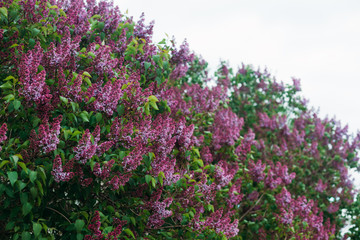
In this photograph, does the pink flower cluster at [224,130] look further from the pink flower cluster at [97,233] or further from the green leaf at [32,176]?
the green leaf at [32,176]

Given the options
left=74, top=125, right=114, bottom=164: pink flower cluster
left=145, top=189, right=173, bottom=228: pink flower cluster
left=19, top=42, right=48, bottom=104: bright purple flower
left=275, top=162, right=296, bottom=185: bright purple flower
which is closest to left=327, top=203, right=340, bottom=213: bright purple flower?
left=275, top=162, right=296, bottom=185: bright purple flower


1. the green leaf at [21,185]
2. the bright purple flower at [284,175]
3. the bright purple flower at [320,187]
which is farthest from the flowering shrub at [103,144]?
the bright purple flower at [320,187]

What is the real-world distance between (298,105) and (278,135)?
5.79 ft

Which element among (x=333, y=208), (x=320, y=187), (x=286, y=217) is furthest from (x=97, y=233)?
(x=333, y=208)

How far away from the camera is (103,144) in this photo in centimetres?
307

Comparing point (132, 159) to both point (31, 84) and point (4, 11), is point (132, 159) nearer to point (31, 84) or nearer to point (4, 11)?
point (31, 84)

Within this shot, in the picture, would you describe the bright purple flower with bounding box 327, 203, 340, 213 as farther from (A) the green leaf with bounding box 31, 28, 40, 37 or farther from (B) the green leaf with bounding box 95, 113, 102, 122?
(A) the green leaf with bounding box 31, 28, 40, 37

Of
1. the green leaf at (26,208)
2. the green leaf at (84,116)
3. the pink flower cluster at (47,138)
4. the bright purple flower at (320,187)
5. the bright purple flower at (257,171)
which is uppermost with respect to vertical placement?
the bright purple flower at (320,187)

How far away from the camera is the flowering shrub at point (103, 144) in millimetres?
2961

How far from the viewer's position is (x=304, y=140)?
9.08 m

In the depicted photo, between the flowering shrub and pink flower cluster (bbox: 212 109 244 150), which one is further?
pink flower cluster (bbox: 212 109 244 150)

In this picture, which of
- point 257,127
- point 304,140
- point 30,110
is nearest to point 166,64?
point 30,110

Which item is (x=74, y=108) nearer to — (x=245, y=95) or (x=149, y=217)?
(x=149, y=217)

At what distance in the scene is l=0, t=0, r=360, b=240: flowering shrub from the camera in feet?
9.71
